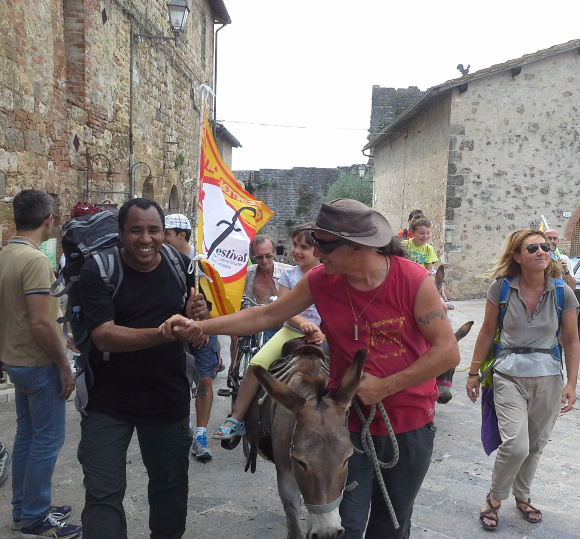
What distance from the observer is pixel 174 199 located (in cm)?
1542

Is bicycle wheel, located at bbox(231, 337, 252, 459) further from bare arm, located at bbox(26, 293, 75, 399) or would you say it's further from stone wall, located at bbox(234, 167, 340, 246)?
stone wall, located at bbox(234, 167, 340, 246)

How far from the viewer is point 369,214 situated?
2.64m

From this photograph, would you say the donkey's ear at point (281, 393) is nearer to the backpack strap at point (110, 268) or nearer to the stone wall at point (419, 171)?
the backpack strap at point (110, 268)

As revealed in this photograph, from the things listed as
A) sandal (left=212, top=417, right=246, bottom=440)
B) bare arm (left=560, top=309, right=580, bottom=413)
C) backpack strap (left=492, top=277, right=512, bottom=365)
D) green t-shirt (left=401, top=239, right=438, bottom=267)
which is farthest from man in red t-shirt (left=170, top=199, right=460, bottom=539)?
green t-shirt (left=401, top=239, right=438, bottom=267)

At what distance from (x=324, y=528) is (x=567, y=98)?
1699 cm

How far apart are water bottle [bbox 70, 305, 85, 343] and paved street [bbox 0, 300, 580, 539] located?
1.61m

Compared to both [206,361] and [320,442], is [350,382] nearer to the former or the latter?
[320,442]

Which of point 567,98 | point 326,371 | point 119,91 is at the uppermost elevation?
point 567,98

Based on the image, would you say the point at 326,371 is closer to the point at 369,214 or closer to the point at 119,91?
the point at 369,214

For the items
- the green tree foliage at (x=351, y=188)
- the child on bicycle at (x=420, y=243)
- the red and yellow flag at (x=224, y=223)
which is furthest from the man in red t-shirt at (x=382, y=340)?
the green tree foliage at (x=351, y=188)

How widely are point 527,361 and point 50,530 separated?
3261 millimetres

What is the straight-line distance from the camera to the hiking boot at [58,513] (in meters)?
3.83

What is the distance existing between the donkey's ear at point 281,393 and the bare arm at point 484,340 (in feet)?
7.20

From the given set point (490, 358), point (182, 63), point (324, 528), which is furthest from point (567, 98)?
point (324, 528)
